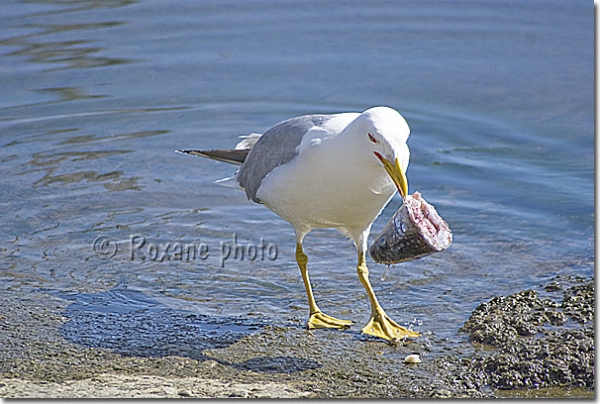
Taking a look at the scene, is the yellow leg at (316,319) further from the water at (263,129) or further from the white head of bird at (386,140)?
the white head of bird at (386,140)

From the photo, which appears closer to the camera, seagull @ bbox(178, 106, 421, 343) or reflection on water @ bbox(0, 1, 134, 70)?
seagull @ bbox(178, 106, 421, 343)

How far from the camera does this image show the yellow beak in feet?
15.3

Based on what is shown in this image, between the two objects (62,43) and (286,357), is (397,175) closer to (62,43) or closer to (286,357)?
(286,357)

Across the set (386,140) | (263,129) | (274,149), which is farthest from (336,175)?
(263,129)

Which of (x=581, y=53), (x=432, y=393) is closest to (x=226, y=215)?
(x=432, y=393)

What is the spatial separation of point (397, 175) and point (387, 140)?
19 cm

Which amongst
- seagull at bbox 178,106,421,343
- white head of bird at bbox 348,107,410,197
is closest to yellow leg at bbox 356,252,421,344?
seagull at bbox 178,106,421,343

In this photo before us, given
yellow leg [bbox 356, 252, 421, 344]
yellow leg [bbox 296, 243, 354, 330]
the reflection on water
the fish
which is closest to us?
the fish

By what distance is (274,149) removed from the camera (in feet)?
18.5

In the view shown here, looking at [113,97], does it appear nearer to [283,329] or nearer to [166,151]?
[166,151]

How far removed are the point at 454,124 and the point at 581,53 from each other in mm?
2351

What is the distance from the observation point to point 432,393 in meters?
4.62

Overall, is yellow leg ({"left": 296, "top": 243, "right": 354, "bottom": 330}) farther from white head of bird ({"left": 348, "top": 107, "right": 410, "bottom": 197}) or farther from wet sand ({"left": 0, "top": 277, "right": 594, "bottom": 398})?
white head of bird ({"left": 348, "top": 107, "right": 410, "bottom": 197})

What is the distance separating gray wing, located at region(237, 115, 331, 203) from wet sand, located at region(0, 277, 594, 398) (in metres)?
1.00
